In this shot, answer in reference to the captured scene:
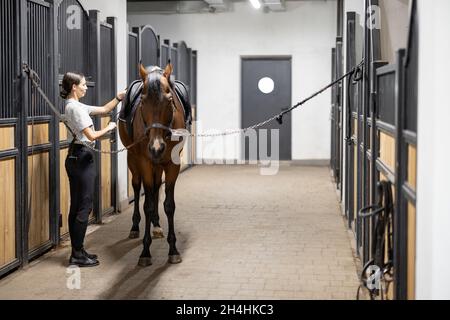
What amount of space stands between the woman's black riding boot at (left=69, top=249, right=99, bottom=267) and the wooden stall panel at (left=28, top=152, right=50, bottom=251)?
298 mm

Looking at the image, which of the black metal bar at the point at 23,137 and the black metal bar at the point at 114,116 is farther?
the black metal bar at the point at 114,116

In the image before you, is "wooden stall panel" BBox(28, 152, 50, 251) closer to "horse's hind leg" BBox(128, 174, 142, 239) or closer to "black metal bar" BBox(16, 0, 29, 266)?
"black metal bar" BBox(16, 0, 29, 266)

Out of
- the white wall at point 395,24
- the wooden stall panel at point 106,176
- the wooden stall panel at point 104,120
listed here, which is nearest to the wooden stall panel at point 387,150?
the white wall at point 395,24

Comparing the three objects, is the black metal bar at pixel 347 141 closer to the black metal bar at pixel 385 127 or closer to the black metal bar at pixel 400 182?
the black metal bar at pixel 385 127

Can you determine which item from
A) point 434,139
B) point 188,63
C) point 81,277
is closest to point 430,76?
point 434,139

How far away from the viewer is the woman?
13.3 feet

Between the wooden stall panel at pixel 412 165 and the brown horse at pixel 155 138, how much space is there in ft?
5.76

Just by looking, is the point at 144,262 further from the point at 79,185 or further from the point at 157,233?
the point at 157,233

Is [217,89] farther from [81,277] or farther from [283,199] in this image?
[81,277]

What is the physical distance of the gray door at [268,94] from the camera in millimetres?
10992

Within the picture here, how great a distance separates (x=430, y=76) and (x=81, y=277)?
8.61 ft

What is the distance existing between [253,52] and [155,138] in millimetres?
7364

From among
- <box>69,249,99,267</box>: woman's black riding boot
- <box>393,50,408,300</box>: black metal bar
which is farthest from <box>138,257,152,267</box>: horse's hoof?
<box>393,50,408,300</box>: black metal bar

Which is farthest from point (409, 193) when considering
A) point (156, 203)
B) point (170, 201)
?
point (156, 203)
